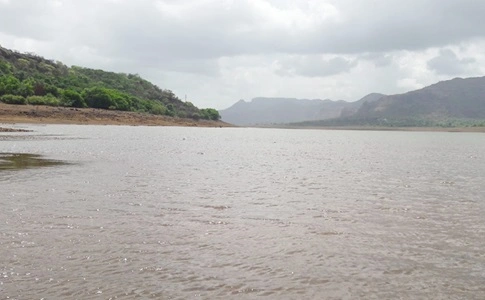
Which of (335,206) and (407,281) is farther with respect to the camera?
(335,206)

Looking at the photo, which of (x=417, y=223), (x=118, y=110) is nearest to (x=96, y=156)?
(x=417, y=223)

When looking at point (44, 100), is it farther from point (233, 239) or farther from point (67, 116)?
point (233, 239)

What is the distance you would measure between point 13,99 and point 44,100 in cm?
880

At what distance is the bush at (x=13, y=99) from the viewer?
312 ft

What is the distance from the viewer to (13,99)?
96375mm

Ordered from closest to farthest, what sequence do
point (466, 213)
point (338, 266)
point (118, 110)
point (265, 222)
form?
point (338, 266), point (265, 222), point (466, 213), point (118, 110)

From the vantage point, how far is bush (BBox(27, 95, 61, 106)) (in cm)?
10105

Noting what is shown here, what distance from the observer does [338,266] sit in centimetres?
985

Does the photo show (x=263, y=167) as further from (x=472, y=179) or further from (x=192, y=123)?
(x=192, y=123)

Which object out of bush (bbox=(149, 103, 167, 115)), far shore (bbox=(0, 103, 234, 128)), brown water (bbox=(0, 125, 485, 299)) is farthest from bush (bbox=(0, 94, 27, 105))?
brown water (bbox=(0, 125, 485, 299))

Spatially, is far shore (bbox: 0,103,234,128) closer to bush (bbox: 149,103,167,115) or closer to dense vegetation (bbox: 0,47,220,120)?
dense vegetation (bbox: 0,47,220,120)

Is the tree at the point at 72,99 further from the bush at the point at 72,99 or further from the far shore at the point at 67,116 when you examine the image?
the far shore at the point at 67,116

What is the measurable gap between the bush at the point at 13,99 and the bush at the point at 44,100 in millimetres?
2105

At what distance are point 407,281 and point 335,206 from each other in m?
7.89
